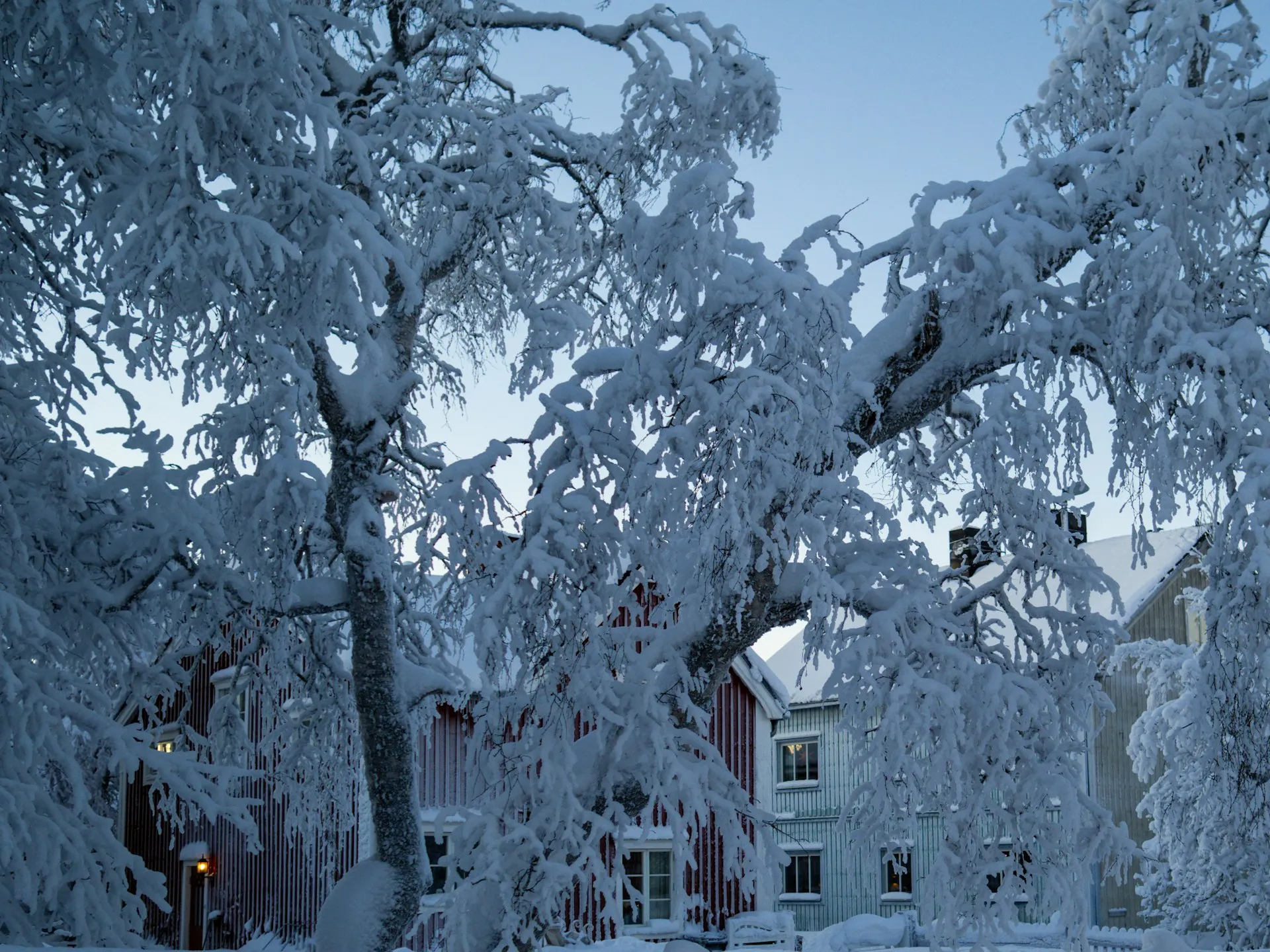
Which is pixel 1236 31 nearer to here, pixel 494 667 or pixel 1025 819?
pixel 1025 819

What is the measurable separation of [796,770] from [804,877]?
2.37 metres

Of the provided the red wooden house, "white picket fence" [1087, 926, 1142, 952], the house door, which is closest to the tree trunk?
the red wooden house

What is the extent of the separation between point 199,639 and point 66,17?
4897 millimetres

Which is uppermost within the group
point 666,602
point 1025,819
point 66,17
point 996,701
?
point 66,17

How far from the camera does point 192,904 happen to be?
81.2 ft

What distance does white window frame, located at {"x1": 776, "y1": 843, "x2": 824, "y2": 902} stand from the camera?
1110 inches

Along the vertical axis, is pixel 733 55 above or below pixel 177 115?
above

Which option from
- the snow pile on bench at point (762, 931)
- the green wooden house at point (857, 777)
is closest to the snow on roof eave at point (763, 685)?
the green wooden house at point (857, 777)

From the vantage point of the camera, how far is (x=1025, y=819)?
25.8ft

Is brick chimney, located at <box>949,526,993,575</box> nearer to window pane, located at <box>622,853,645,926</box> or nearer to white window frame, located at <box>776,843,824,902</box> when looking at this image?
window pane, located at <box>622,853,645,926</box>

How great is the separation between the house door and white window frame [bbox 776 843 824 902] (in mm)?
12050

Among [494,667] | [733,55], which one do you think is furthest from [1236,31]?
[494,667]

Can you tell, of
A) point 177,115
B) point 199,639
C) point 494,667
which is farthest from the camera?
point 199,639

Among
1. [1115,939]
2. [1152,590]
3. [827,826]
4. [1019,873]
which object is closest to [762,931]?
[1115,939]
